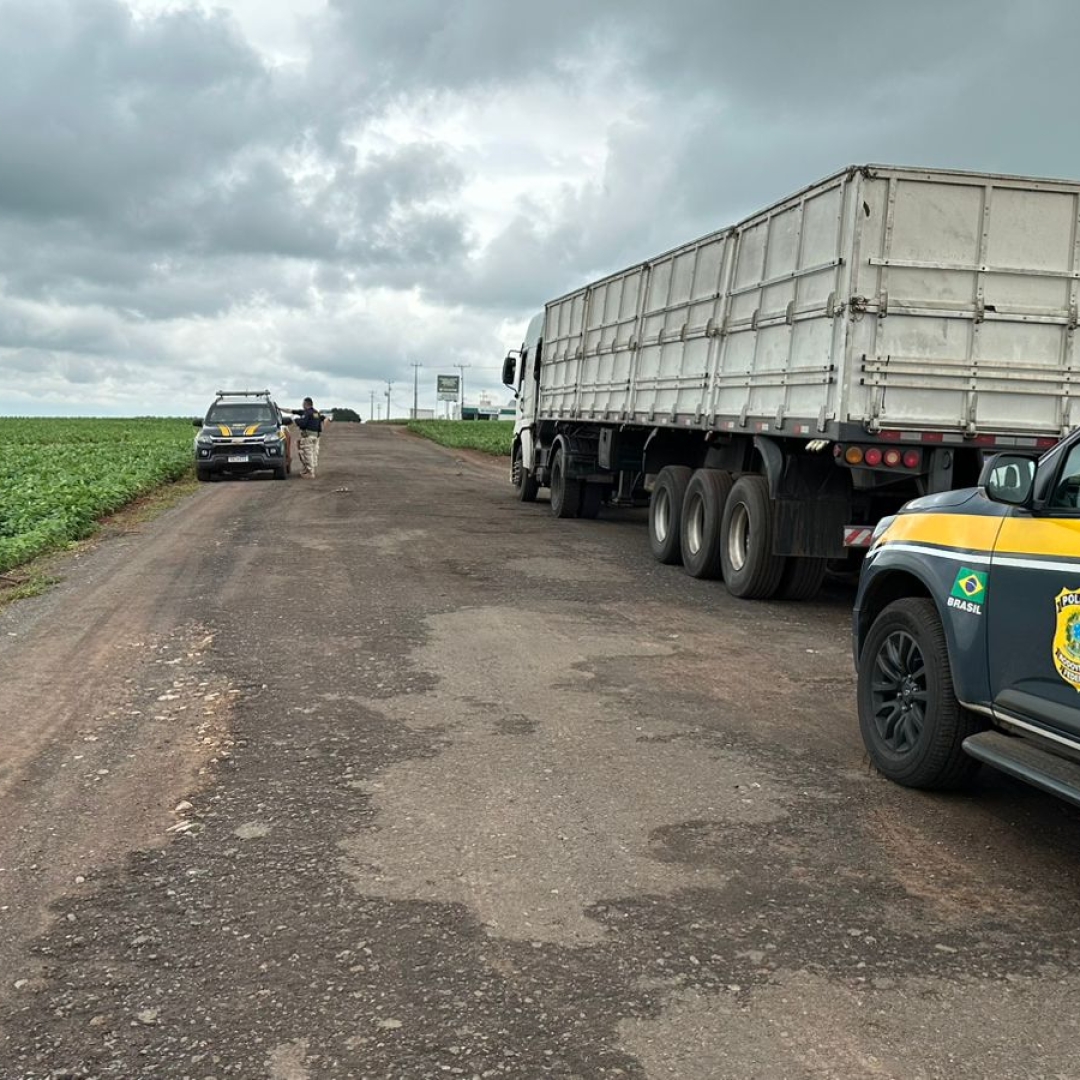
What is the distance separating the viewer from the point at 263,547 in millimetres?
13516

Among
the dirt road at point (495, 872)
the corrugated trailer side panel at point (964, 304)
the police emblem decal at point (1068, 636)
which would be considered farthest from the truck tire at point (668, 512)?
the police emblem decal at point (1068, 636)

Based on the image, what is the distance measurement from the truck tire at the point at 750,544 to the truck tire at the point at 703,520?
0.91ft

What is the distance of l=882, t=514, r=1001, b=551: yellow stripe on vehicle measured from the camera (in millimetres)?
4688

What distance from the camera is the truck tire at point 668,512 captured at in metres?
12.9

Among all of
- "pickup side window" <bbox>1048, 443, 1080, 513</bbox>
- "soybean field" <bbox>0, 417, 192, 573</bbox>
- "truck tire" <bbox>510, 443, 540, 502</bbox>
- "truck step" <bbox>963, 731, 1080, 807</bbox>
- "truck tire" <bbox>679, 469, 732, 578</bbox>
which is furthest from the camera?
"truck tire" <bbox>510, 443, 540, 502</bbox>

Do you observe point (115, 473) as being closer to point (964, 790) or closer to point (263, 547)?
point (263, 547)

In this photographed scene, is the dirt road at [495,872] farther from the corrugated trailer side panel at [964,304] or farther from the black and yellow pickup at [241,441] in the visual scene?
the black and yellow pickup at [241,441]

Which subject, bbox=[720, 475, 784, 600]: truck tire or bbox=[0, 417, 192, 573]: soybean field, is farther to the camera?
bbox=[0, 417, 192, 573]: soybean field

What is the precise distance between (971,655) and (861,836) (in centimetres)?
84

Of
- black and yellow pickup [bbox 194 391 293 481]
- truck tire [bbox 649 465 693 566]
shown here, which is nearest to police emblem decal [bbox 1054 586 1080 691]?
truck tire [bbox 649 465 693 566]

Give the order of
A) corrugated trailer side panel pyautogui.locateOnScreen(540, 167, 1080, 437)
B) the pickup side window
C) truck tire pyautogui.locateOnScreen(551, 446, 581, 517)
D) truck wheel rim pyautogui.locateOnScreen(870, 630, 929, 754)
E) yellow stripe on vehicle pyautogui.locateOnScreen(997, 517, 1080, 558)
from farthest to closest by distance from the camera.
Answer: truck tire pyautogui.locateOnScreen(551, 446, 581, 517) < corrugated trailer side panel pyautogui.locateOnScreen(540, 167, 1080, 437) < truck wheel rim pyautogui.locateOnScreen(870, 630, 929, 754) < the pickup side window < yellow stripe on vehicle pyautogui.locateOnScreen(997, 517, 1080, 558)

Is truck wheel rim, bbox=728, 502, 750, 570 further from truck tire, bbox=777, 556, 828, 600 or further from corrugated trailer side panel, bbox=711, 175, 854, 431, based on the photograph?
corrugated trailer side panel, bbox=711, 175, 854, 431

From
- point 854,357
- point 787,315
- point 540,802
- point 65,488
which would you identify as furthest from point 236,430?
point 540,802

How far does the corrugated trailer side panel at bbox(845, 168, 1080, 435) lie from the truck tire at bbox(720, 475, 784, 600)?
180 cm
